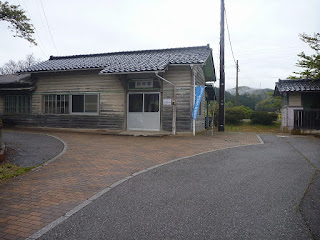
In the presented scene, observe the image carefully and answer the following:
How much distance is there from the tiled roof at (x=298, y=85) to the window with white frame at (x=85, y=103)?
11.7 metres

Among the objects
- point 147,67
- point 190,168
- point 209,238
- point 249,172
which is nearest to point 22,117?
point 147,67

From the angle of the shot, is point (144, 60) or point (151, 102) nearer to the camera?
point (151, 102)

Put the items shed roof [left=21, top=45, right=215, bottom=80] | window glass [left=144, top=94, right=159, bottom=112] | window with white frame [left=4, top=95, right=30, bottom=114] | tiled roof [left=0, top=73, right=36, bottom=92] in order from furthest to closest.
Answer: window with white frame [left=4, top=95, right=30, bottom=114], tiled roof [left=0, top=73, right=36, bottom=92], window glass [left=144, top=94, right=159, bottom=112], shed roof [left=21, top=45, right=215, bottom=80]

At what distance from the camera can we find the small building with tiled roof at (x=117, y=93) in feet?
42.9

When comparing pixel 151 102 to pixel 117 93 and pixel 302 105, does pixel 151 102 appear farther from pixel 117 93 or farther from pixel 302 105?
pixel 302 105

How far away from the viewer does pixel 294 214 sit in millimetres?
3326

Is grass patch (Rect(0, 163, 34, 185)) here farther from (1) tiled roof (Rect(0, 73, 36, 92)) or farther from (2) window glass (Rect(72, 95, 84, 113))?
(1) tiled roof (Rect(0, 73, 36, 92))

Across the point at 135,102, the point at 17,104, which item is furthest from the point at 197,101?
the point at 17,104

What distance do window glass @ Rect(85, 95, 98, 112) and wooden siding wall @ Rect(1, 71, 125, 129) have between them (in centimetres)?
34

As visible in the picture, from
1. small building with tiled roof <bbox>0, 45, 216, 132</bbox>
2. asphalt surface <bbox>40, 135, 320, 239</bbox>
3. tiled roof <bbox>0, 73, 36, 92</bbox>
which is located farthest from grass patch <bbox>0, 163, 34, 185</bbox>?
tiled roof <bbox>0, 73, 36, 92</bbox>

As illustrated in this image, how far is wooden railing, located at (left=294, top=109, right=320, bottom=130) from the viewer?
1459 cm

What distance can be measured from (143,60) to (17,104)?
31.5 feet

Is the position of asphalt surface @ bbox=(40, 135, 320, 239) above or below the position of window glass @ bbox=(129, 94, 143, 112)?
below

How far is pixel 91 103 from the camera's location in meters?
15.0
